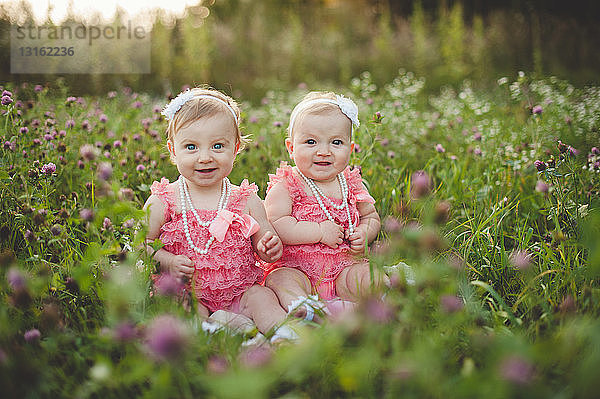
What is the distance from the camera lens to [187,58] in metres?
8.60

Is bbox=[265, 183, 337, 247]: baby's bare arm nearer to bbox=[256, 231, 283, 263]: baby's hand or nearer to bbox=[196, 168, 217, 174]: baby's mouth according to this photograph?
bbox=[256, 231, 283, 263]: baby's hand

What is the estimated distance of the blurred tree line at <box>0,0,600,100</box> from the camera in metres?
8.30

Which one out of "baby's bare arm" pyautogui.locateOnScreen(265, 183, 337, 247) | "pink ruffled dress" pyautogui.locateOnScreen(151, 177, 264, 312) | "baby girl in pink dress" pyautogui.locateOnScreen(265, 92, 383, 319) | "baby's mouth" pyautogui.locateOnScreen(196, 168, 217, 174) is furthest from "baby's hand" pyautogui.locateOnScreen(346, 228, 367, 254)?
"baby's mouth" pyautogui.locateOnScreen(196, 168, 217, 174)

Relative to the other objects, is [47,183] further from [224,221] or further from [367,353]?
[367,353]

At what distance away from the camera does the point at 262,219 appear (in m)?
2.30

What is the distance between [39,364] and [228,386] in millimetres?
771

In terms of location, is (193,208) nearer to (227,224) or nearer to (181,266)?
(227,224)

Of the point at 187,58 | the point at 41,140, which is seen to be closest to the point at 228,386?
the point at 41,140

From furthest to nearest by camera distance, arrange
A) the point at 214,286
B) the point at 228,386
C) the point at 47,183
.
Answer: the point at 47,183
the point at 214,286
the point at 228,386

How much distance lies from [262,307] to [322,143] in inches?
30.6

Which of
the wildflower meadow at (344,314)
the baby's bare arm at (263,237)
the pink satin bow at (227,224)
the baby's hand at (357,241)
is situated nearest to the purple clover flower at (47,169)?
the wildflower meadow at (344,314)

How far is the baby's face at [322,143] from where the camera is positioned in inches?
91.3

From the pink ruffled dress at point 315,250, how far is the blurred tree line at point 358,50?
5.18m

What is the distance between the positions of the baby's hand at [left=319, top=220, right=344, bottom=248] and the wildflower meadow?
0.18m
